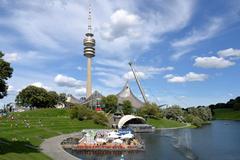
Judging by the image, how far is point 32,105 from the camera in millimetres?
160625

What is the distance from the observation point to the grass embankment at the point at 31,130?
43.0 metres

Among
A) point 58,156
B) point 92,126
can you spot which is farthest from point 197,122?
point 58,156

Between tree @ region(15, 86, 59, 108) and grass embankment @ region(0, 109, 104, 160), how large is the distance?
17.2 meters

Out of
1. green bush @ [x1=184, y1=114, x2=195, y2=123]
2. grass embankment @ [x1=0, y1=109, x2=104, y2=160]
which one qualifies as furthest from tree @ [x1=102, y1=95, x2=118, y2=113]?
green bush @ [x1=184, y1=114, x2=195, y2=123]

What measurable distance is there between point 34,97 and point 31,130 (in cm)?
8027

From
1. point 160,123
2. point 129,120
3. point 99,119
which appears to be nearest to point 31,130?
point 99,119

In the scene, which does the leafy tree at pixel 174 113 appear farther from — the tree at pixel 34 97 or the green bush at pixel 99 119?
the tree at pixel 34 97

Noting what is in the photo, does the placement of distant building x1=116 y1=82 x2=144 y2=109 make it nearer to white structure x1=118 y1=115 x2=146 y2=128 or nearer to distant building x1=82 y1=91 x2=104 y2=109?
distant building x1=82 y1=91 x2=104 y2=109

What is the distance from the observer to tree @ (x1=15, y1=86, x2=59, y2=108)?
155 metres

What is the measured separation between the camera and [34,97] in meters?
155

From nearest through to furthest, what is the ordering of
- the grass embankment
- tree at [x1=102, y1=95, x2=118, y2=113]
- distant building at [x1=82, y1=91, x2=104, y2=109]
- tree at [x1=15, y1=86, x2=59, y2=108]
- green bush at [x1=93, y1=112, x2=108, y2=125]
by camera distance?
the grass embankment, green bush at [x1=93, y1=112, x2=108, y2=125], tree at [x1=15, y1=86, x2=59, y2=108], tree at [x1=102, y1=95, x2=118, y2=113], distant building at [x1=82, y1=91, x2=104, y2=109]

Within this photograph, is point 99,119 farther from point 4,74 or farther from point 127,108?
point 4,74

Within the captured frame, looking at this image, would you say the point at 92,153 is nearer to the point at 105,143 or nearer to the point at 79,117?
the point at 105,143

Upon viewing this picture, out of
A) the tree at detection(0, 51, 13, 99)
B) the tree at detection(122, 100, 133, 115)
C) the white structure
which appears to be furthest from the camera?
the tree at detection(122, 100, 133, 115)
